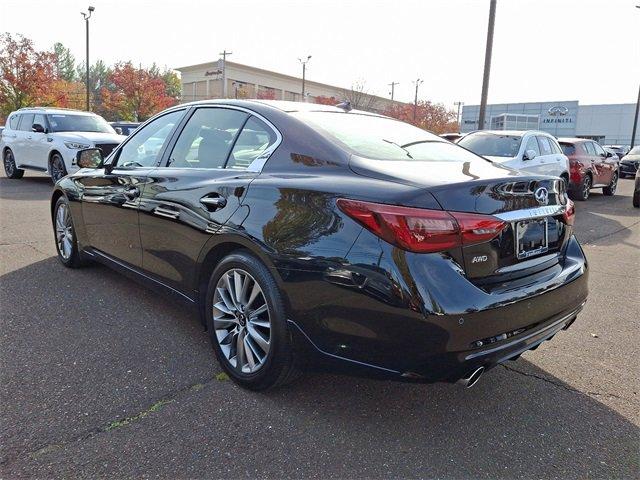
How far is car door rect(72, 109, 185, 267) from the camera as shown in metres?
3.77

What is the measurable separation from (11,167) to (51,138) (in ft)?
11.0

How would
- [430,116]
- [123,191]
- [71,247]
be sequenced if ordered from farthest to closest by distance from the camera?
1. [430,116]
2. [71,247]
3. [123,191]

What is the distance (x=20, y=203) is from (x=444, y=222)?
9.38 m

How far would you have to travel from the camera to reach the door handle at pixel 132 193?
3714 millimetres

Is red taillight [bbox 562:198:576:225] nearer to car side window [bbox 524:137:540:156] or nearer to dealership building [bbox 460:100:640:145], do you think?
car side window [bbox 524:137:540:156]

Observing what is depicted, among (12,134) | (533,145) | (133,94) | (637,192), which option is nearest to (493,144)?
(533,145)

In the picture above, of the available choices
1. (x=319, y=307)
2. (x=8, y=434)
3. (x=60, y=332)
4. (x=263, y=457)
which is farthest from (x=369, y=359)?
(x=60, y=332)

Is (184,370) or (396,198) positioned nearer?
(396,198)

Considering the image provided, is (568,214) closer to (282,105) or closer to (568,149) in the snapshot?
(282,105)

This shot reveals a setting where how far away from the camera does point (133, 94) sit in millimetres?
49062

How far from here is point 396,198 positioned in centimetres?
224

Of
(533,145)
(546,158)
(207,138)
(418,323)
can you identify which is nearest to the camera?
(418,323)

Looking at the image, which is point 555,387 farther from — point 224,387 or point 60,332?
point 60,332

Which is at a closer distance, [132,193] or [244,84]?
[132,193]
